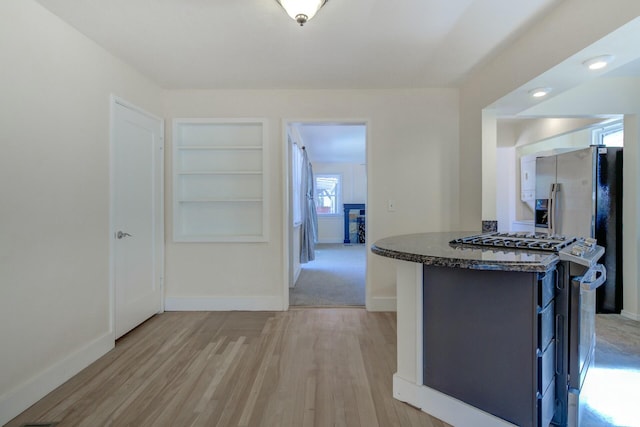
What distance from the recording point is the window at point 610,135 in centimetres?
367

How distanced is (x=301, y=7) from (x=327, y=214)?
24.1 ft

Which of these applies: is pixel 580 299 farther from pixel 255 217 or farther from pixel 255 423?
pixel 255 217

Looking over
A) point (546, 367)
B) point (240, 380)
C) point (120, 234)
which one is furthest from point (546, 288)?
point (120, 234)

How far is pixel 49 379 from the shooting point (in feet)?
6.12

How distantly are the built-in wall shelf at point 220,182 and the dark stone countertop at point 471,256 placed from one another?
2017mm

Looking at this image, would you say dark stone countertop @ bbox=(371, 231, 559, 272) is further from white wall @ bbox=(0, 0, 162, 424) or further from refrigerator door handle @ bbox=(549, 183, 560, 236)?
refrigerator door handle @ bbox=(549, 183, 560, 236)

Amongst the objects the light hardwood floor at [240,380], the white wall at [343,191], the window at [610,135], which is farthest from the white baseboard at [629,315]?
the white wall at [343,191]

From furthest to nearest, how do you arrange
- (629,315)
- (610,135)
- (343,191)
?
(343,191) → (610,135) → (629,315)

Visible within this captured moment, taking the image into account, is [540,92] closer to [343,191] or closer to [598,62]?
[598,62]

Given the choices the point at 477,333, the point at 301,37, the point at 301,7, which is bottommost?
the point at 477,333

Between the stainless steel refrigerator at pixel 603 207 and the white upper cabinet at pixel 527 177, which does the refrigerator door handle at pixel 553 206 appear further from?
the white upper cabinet at pixel 527 177

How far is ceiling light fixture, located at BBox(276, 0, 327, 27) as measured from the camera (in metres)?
1.68

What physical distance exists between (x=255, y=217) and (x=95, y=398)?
6.47ft

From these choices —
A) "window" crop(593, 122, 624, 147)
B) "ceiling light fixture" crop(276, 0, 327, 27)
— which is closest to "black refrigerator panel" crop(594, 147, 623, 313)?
"window" crop(593, 122, 624, 147)
